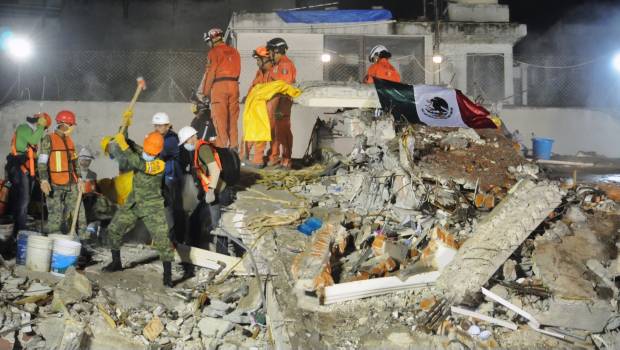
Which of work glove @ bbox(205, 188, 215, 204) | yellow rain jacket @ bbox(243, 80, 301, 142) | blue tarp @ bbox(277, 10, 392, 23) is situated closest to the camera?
work glove @ bbox(205, 188, 215, 204)

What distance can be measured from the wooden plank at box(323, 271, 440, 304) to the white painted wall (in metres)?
10.2

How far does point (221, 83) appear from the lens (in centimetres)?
1116

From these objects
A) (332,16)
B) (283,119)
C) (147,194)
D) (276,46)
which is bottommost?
(147,194)

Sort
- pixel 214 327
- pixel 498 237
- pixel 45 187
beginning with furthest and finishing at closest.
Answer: pixel 45 187 → pixel 498 237 → pixel 214 327

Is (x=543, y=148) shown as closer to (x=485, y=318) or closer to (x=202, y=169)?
(x=485, y=318)

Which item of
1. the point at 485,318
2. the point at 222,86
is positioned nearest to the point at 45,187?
the point at 222,86

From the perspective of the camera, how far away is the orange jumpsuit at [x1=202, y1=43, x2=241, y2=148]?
11.1 metres

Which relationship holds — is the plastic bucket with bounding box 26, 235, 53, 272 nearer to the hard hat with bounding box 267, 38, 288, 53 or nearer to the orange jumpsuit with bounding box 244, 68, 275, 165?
the orange jumpsuit with bounding box 244, 68, 275, 165

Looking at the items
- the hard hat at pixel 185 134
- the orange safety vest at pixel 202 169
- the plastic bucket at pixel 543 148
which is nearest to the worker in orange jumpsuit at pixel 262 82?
→ the hard hat at pixel 185 134

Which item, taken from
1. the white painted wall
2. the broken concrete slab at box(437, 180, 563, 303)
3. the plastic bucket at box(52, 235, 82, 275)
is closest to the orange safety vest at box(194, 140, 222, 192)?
the plastic bucket at box(52, 235, 82, 275)

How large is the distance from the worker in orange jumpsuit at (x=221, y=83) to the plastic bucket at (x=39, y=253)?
14.0 ft

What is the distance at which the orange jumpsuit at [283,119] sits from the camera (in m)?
11.1

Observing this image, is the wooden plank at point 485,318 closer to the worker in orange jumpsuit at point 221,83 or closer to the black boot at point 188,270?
the black boot at point 188,270

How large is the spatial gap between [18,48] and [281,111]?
9.42 meters
